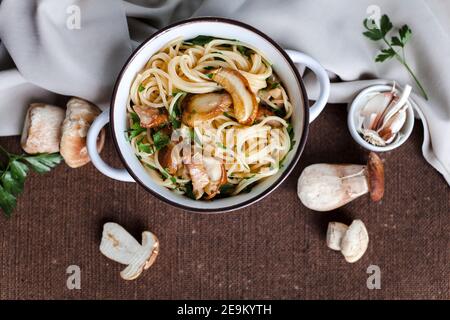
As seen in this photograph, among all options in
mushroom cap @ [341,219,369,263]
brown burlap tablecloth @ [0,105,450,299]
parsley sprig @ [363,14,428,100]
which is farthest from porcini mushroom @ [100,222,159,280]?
parsley sprig @ [363,14,428,100]

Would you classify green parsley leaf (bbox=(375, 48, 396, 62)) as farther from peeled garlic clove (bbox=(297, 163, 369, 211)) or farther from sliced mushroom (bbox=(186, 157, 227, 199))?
sliced mushroom (bbox=(186, 157, 227, 199))

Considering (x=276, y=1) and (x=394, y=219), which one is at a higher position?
(x=276, y=1)

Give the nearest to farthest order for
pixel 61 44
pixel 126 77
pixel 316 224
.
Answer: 1. pixel 126 77
2. pixel 61 44
3. pixel 316 224

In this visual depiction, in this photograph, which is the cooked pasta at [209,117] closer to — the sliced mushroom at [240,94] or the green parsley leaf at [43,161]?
the sliced mushroom at [240,94]

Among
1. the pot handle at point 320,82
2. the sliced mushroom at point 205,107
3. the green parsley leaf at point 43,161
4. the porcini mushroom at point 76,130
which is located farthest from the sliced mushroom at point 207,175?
the green parsley leaf at point 43,161

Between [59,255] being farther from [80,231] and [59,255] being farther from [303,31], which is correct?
[303,31]
